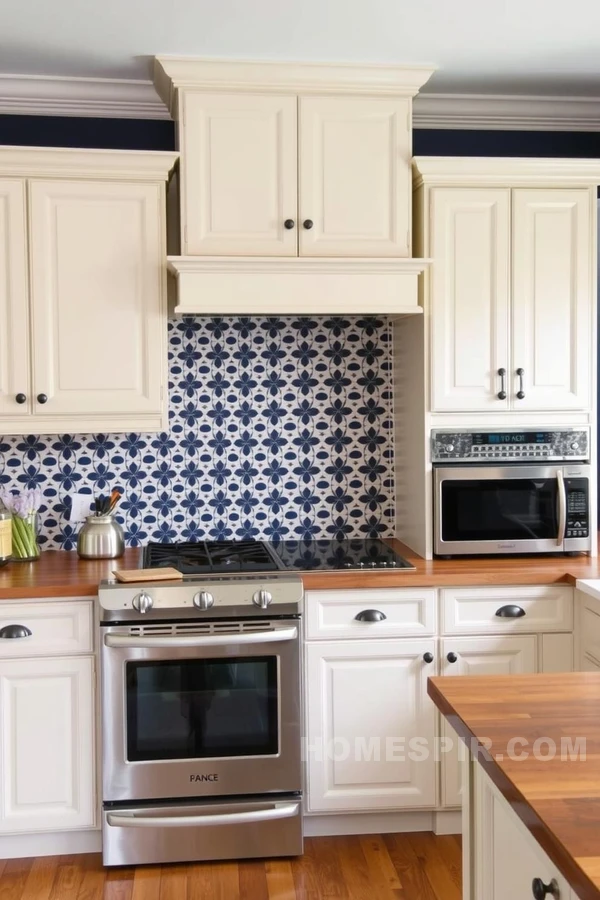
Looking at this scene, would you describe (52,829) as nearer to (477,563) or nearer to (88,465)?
(88,465)

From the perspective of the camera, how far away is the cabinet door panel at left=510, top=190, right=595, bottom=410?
→ 3.27m

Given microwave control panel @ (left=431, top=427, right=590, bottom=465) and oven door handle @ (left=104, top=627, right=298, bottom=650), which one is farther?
microwave control panel @ (left=431, top=427, right=590, bottom=465)

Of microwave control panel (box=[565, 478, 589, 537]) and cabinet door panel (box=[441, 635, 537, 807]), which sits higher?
microwave control panel (box=[565, 478, 589, 537])

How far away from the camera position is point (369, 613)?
304 cm

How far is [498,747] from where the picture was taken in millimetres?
1516

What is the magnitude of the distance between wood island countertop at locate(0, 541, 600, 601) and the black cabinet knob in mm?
1626

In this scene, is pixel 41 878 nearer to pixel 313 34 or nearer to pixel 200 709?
pixel 200 709

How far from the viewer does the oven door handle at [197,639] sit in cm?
288

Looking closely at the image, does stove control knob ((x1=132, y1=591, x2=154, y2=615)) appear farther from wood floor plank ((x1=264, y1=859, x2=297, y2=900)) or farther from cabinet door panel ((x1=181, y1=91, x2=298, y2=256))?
cabinet door panel ((x1=181, y1=91, x2=298, y2=256))

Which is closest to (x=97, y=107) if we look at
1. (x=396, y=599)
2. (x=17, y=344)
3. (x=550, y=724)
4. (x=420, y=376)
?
(x=17, y=344)

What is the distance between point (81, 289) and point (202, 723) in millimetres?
1454

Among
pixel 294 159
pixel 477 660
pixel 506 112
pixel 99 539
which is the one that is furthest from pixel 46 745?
pixel 506 112

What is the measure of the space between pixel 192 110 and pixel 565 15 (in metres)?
1.19

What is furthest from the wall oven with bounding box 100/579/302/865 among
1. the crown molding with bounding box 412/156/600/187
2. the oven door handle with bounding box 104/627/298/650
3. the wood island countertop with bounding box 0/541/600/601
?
the crown molding with bounding box 412/156/600/187
